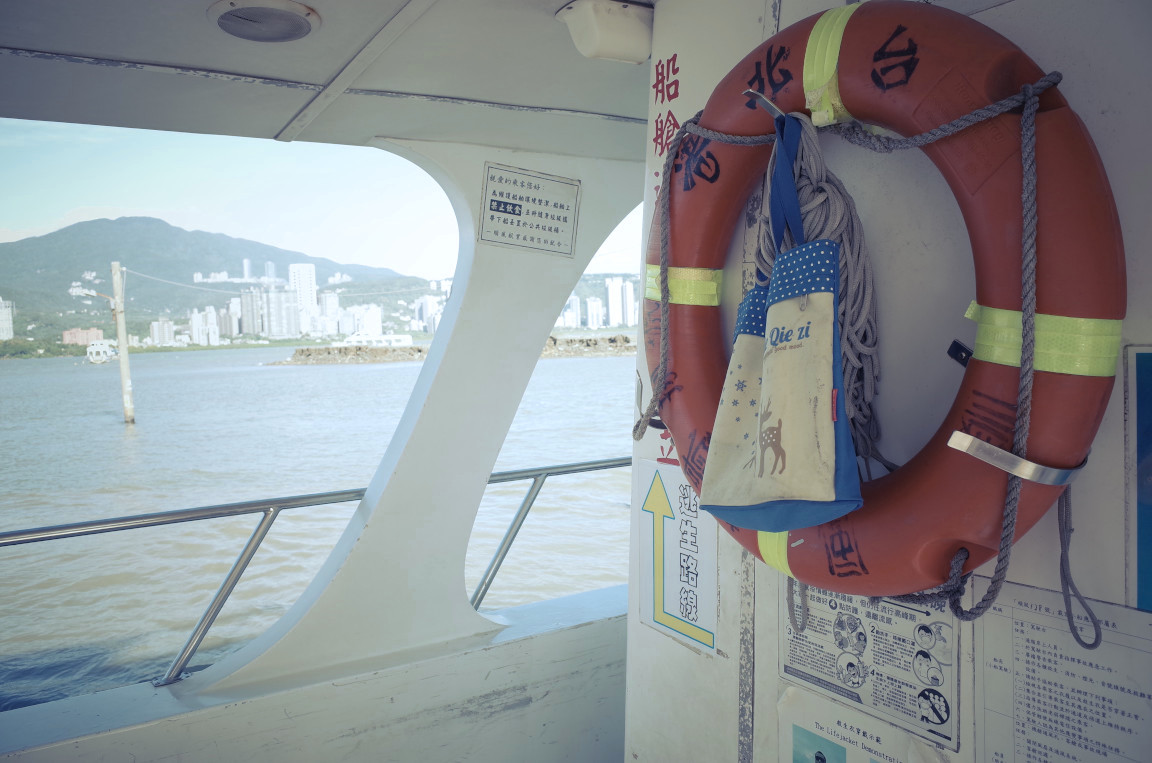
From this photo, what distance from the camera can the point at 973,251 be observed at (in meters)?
0.96

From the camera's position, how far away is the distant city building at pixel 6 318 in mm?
39938

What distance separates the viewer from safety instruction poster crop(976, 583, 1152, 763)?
87cm

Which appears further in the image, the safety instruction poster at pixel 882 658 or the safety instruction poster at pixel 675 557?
the safety instruction poster at pixel 675 557

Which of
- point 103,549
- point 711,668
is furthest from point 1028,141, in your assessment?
point 103,549

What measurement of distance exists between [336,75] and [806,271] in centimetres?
131

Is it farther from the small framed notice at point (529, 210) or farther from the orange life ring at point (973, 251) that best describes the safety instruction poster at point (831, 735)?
the small framed notice at point (529, 210)

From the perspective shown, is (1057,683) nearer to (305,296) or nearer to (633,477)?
(633,477)

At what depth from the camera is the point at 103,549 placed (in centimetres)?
1091

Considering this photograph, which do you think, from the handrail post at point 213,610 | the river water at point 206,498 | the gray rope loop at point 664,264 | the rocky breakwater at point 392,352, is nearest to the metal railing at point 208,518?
the handrail post at point 213,610

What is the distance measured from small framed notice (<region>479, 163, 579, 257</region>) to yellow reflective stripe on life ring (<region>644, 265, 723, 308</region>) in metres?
1.13

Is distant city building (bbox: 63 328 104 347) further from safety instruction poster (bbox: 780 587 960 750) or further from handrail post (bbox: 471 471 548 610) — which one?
safety instruction poster (bbox: 780 587 960 750)

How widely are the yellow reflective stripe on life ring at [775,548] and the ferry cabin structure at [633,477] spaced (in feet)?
0.30

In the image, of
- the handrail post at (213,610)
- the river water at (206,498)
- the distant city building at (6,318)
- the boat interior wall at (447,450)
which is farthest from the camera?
the distant city building at (6,318)

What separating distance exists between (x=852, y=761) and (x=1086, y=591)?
0.50 metres
